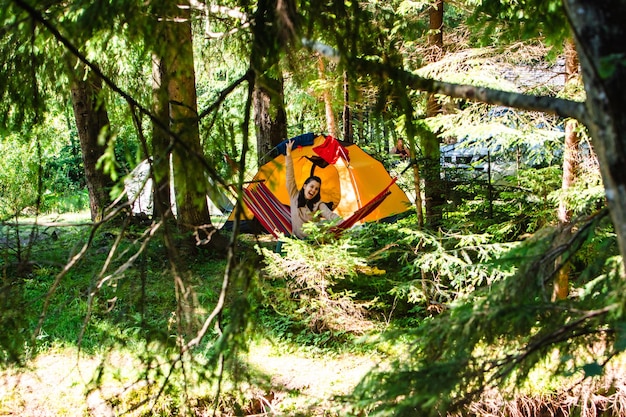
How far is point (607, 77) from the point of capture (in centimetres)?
115

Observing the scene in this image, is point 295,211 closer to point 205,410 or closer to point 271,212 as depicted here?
point 271,212

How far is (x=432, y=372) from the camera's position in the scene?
1.49 meters

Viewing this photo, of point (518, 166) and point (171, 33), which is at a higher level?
point (171, 33)

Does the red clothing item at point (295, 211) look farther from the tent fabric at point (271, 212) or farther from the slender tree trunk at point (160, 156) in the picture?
the slender tree trunk at point (160, 156)

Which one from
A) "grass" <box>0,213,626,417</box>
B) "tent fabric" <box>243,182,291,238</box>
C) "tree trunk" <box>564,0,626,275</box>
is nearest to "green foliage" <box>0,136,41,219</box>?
"grass" <box>0,213,626,417</box>

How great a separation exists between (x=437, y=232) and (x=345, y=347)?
44.0 inches

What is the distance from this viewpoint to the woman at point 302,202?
17.9ft

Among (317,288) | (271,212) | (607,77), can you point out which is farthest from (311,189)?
(607,77)

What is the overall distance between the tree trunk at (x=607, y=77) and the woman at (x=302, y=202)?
406 cm

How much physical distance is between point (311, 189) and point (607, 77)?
15.4ft

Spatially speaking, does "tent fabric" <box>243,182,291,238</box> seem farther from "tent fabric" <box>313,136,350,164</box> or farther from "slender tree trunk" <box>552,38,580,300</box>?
"slender tree trunk" <box>552,38,580,300</box>

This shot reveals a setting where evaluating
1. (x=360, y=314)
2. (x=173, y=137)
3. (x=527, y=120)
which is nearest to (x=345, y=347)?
(x=360, y=314)

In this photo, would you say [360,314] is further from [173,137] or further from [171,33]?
[173,137]

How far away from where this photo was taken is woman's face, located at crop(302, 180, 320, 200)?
19.0 feet
